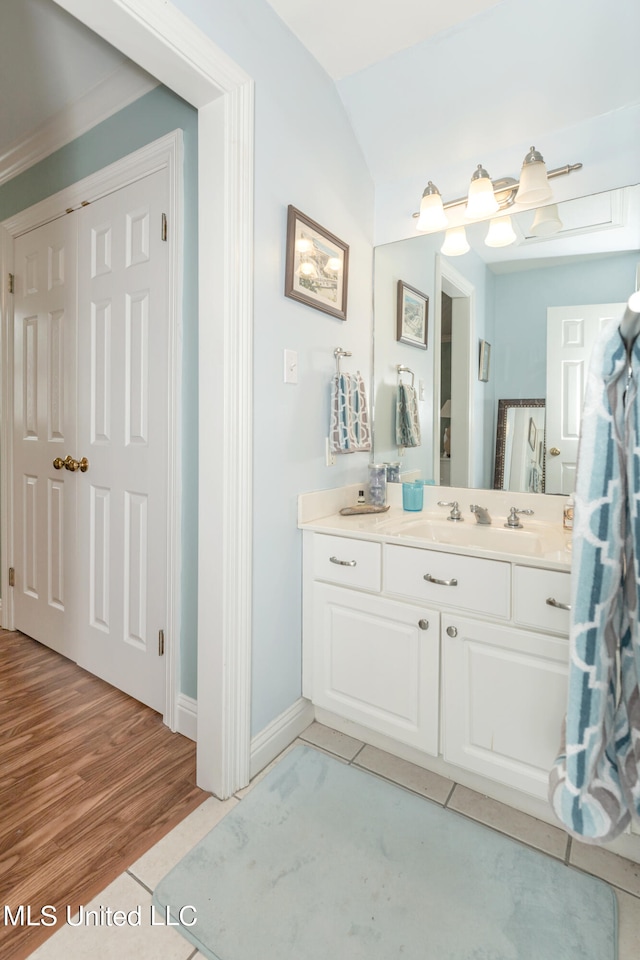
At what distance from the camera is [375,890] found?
45.9 inches

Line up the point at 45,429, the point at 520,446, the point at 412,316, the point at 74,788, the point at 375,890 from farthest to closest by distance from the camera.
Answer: the point at 45,429 < the point at 412,316 < the point at 520,446 < the point at 74,788 < the point at 375,890

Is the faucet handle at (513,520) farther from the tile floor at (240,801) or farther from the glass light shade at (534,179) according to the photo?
the glass light shade at (534,179)

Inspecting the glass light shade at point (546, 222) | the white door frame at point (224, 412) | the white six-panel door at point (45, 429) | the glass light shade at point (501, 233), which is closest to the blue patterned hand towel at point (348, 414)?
the white door frame at point (224, 412)

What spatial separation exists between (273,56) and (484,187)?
0.86 m

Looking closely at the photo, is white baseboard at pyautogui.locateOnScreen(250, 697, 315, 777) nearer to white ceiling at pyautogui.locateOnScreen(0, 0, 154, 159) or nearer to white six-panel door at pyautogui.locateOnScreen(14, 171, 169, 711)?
white six-panel door at pyautogui.locateOnScreen(14, 171, 169, 711)

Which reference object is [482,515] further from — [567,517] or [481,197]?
[481,197]

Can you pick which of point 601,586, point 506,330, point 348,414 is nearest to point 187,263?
point 348,414

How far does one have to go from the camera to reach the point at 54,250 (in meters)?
2.24

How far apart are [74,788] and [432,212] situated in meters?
2.47

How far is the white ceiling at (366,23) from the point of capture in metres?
1.55

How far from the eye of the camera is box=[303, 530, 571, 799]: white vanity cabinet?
4.31 ft

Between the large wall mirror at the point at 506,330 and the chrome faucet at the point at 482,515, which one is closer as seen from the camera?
the large wall mirror at the point at 506,330

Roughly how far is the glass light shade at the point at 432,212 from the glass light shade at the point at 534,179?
0.30 meters

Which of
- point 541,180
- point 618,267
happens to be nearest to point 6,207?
point 541,180
